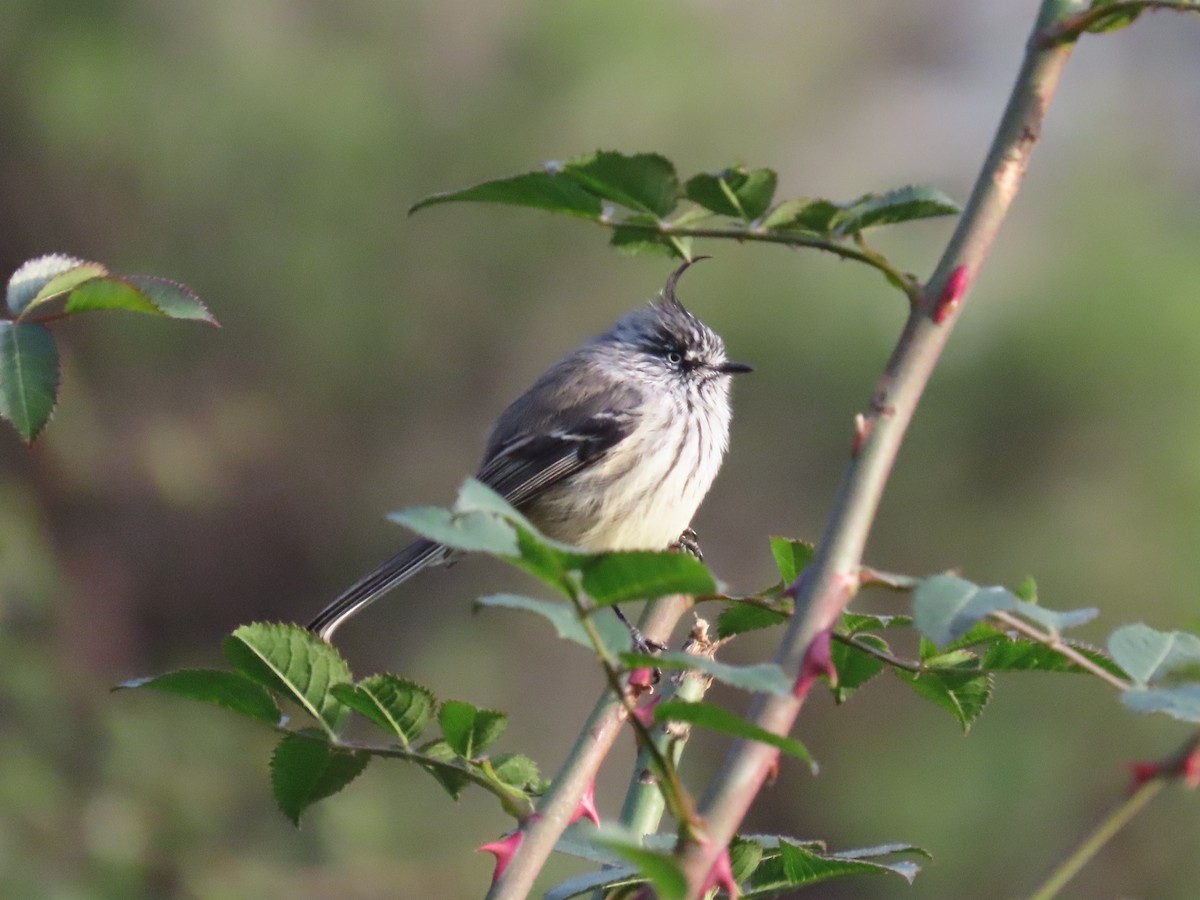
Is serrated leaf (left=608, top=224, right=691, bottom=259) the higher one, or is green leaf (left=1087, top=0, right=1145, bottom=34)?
green leaf (left=1087, top=0, right=1145, bottom=34)

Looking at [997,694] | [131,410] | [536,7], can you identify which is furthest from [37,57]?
[997,694]

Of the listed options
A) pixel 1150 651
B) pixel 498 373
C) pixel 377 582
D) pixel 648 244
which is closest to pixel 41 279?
pixel 648 244

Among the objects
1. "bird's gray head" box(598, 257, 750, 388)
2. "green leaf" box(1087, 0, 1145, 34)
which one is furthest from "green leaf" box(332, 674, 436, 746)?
"bird's gray head" box(598, 257, 750, 388)

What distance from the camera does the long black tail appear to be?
8.39 feet

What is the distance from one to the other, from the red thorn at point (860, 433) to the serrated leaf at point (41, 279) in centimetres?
59

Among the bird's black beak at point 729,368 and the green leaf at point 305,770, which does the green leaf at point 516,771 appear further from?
the bird's black beak at point 729,368

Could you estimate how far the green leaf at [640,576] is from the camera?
0.63 metres

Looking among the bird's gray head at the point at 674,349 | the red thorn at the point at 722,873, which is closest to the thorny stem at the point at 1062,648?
the red thorn at the point at 722,873

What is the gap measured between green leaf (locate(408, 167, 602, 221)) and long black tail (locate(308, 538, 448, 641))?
1.72 m

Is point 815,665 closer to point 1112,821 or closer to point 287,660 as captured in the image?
point 1112,821

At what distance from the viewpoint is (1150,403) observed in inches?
266

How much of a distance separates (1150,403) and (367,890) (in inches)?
176

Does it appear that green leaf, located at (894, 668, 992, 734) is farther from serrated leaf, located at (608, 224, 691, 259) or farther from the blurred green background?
the blurred green background

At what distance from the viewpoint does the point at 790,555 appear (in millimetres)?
1056
